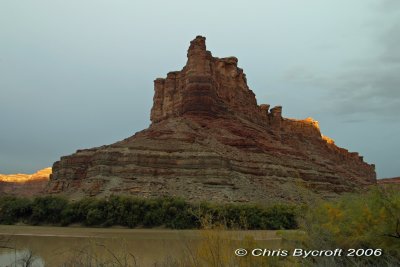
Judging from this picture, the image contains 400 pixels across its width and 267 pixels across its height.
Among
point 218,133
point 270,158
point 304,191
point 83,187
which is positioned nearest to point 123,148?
point 83,187

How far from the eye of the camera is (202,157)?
5016 centimetres

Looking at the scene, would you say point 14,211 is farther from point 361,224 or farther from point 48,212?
point 361,224

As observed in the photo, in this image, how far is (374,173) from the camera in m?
137

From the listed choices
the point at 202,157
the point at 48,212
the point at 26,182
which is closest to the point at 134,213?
the point at 48,212

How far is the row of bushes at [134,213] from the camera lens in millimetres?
35000

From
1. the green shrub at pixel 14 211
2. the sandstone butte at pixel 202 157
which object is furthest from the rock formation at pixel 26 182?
the green shrub at pixel 14 211

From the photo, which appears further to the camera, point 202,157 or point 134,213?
point 202,157

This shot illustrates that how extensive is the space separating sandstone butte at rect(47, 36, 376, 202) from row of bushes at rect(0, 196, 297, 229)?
511cm

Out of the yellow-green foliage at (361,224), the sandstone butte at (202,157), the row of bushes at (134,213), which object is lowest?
the yellow-green foliage at (361,224)

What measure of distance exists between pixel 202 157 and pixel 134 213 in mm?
15940

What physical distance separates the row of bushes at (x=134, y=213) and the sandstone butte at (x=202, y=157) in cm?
511

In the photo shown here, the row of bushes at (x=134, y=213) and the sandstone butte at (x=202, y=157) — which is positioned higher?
the sandstone butte at (x=202, y=157)

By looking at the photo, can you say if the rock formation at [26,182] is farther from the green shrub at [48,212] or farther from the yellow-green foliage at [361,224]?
the yellow-green foliage at [361,224]

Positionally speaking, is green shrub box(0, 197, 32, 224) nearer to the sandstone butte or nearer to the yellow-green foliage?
the sandstone butte
